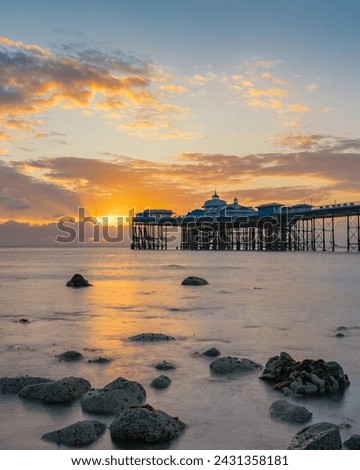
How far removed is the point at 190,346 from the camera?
18703 millimetres

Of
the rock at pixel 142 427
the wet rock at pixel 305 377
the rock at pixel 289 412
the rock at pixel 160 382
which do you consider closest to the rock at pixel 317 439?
the rock at pixel 289 412

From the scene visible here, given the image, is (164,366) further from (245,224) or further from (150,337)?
(245,224)

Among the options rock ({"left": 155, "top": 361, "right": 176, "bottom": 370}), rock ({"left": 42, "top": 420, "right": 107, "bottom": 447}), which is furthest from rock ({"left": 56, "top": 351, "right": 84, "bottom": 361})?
rock ({"left": 42, "top": 420, "right": 107, "bottom": 447})

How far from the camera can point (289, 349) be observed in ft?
59.4

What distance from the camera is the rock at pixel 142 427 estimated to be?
942 cm

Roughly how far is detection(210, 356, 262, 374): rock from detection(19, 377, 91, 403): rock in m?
3.75

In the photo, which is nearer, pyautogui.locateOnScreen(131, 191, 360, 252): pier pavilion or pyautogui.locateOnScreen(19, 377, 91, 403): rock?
pyautogui.locateOnScreen(19, 377, 91, 403): rock

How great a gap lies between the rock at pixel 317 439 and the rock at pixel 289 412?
1.25m

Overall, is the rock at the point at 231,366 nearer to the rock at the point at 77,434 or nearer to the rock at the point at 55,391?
the rock at the point at 55,391

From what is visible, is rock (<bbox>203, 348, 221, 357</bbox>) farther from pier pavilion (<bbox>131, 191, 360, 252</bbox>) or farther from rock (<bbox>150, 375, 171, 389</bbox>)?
pier pavilion (<bbox>131, 191, 360, 252</bbox>)

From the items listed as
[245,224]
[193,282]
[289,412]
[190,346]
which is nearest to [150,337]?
[190,346]

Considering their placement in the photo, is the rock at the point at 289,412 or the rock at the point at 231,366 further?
the rock at the point at 231,366

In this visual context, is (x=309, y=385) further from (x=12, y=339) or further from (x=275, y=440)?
(x=12, y=339)

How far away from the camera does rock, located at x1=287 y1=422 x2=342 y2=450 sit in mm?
8586
